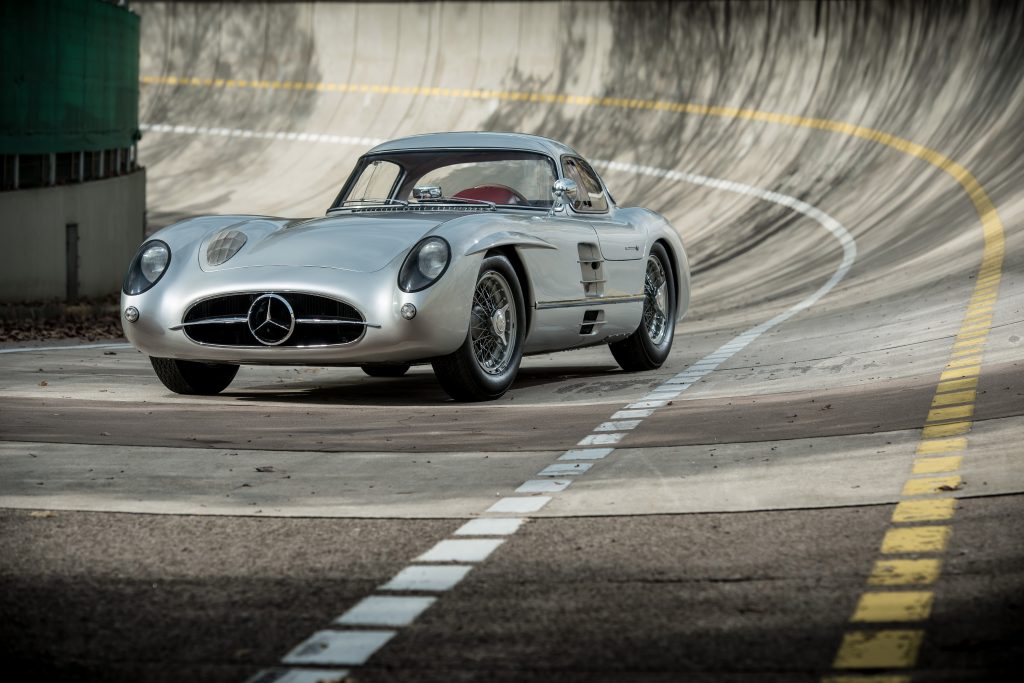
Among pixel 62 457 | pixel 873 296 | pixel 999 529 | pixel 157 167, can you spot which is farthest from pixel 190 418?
pixel 157 167

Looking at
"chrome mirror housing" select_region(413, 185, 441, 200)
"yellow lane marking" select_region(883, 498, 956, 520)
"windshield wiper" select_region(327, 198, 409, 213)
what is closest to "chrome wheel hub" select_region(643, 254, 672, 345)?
"chrome mirror housing" select_region(413, 185, 441, 200)

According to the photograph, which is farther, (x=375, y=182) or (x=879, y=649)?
(x=375, y=182)

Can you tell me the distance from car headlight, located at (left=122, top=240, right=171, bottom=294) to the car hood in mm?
225

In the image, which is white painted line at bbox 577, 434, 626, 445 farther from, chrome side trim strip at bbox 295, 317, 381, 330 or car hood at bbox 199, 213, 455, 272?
car hood at bbox 199, 213, 455, 272

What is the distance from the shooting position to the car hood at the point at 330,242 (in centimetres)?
871

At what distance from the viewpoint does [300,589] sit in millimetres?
4488

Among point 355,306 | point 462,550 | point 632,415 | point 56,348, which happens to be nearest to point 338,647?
point 462,550

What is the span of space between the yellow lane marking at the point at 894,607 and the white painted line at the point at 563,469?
2.18m

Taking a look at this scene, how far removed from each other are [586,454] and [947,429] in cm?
150

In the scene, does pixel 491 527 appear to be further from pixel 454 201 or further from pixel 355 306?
pixel 454 201

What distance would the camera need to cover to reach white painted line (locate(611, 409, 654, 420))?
8156 millimetres

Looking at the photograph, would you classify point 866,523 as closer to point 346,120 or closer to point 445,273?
point 445,273

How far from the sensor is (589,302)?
1009 centimetres

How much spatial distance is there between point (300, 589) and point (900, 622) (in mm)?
1532
